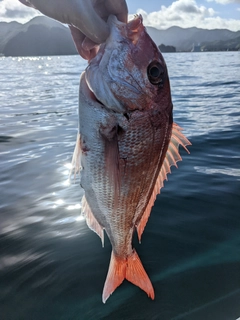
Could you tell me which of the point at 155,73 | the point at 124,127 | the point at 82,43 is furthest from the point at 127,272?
the point at 82,43

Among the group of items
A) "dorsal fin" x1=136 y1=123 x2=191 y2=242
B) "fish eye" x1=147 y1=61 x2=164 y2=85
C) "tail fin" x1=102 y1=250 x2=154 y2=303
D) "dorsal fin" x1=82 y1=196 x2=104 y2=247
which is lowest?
"tail fin" x1=102 y1=250 x2=154 y2=303

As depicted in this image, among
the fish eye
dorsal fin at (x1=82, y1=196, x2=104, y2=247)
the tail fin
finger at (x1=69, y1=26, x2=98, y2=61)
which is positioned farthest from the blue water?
finger at (x1=69, y1=26, x2=98, y2=61)

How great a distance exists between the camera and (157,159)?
263 centimetres

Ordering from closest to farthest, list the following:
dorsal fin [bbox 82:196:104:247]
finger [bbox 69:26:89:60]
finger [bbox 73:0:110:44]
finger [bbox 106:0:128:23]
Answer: finger [bbox 73:0:110:44]
finger [bbox 106:0:128:23]
finger [bbox 69:26:89:60]
dorsal fin [bbox 82:196:104:247]

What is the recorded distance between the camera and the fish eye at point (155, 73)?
2375mm

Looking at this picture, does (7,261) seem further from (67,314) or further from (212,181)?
(212,181)

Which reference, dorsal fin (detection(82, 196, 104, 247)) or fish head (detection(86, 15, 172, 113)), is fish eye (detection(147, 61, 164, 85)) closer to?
fish head (detection(86, 15, 172, 113))

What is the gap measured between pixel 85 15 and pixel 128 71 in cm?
51

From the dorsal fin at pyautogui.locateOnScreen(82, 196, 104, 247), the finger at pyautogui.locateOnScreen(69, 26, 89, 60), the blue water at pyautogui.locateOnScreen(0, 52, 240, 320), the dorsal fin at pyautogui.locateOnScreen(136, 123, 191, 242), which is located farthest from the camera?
the blue water at pyautogui.locateOnScreen(0, 52, 240, 320)

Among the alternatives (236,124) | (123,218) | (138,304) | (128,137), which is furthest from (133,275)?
(236,124)

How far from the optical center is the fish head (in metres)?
2.29

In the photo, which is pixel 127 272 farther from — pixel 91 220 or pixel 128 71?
pixel 128 71

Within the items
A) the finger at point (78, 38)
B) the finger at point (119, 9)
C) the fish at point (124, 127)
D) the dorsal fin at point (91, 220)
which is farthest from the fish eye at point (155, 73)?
the dorsal fin at point (91, 220)

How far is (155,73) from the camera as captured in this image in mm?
2389
